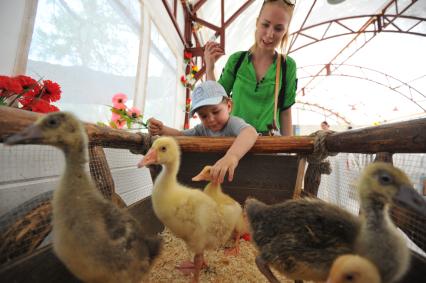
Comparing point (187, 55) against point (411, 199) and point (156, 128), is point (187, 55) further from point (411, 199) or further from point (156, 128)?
point (411, 199)

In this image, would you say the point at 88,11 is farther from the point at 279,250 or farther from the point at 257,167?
the point at 279,250

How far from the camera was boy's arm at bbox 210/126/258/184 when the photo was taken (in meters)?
0.79

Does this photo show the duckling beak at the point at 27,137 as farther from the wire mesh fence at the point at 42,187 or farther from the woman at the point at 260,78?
the woman at the point at 260,78

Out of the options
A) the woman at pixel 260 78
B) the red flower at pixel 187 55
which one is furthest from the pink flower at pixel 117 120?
the red flower at pixel 187 55

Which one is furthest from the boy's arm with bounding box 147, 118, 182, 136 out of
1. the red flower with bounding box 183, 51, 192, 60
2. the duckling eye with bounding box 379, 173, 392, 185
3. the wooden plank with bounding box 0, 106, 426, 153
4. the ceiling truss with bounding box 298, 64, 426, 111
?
the ceiling truss with bounding box 298, 64, 426, 111

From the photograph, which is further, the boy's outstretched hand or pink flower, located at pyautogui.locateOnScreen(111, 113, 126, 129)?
pink flower, located at pyautogui.locateOnScreen(111, 113, 126, 129)

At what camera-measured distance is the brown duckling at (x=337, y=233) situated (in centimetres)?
48

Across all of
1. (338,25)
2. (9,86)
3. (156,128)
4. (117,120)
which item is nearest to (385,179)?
(9,86)

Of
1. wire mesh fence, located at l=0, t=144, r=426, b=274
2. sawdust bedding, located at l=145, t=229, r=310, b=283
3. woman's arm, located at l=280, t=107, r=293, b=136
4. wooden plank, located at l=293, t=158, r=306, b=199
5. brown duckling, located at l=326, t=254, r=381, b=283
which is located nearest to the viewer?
brown duckling, located at l=326, t=254, r=381, b=283

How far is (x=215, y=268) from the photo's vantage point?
108 cm

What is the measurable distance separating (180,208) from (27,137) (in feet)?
1.55

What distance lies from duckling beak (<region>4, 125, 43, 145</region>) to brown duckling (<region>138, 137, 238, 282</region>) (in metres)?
0.30

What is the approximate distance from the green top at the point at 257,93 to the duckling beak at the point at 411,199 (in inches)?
45.0

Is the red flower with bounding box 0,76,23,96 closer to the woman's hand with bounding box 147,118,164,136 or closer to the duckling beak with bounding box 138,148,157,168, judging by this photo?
the duckling beak with bounding box 138,148,157,168
